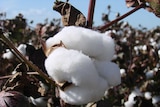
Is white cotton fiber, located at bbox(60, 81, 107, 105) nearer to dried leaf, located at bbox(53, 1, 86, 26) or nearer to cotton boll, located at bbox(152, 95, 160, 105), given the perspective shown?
dried leaf, located at bbox(53, 1, 86, 26)

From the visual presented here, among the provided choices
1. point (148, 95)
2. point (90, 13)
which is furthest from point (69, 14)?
point (148, 95)

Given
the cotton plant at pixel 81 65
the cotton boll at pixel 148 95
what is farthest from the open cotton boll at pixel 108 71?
the cotton boll at pixel 148 95

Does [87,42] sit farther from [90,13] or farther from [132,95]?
[132,95]

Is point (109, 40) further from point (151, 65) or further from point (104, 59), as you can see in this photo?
point (151, 65)

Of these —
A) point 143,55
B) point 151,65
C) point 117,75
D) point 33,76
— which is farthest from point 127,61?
point 117,75

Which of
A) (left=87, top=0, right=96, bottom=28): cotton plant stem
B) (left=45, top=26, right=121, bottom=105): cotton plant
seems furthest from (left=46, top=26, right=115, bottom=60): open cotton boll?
(left=87, top=0, right=96, bottom=28): cotton plant stem

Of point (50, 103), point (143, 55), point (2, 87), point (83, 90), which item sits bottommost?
point (83, 90)
